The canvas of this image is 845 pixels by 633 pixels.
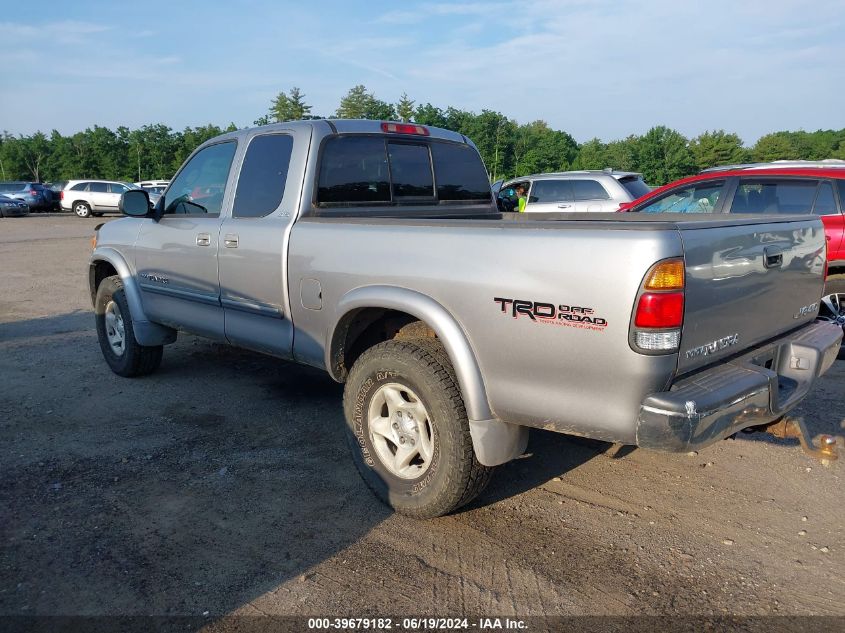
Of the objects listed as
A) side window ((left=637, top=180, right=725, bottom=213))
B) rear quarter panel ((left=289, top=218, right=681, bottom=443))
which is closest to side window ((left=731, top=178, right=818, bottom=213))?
side window ((left=637, top=180, right=725, bottom=213))

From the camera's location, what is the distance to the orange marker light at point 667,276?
2.51m

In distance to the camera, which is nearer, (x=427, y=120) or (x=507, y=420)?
(x=507, y=420)

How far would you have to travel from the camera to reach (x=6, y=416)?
16.3 ft

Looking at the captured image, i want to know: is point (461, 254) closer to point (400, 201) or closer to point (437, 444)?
point (437, 444)

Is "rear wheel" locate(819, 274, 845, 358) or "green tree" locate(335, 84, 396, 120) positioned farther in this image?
"green tree" locate(335, 84, 396, 120)

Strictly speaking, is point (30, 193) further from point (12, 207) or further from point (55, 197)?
point (12, 207)

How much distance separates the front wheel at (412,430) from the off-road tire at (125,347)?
2796 millimetres

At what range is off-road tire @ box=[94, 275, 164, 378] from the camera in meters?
5.63

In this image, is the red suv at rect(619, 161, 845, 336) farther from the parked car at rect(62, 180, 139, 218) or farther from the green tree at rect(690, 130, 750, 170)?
the green tree at rect(690, 130, 750, 170)

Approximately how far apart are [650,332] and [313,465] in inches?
92.8

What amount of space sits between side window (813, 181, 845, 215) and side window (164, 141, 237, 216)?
5307 millimetres

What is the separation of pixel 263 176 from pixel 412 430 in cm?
199

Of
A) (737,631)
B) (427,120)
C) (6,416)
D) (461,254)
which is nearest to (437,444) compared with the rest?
(461,254)

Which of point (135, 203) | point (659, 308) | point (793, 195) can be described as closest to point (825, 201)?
point (793, 195)
